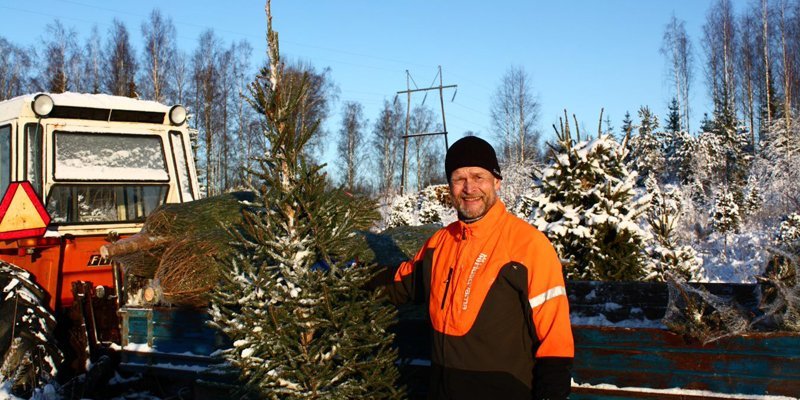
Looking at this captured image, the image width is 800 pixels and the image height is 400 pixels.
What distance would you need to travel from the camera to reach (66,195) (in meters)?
6.16

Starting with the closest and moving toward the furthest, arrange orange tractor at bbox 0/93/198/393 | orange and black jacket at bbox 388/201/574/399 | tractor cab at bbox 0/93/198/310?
orange and black jacket at bbox 388/201/574/399 < orange tractor at bbox 0/93/198/393 < tractor cab at bbox 0/93/198/310

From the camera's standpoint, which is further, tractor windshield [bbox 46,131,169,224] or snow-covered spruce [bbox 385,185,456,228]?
snow-covered spruce [bbox 385,185,456,228]

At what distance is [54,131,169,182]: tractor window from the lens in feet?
20.2

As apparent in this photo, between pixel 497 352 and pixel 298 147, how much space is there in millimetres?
1427

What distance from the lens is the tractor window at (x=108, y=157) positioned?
616 cm

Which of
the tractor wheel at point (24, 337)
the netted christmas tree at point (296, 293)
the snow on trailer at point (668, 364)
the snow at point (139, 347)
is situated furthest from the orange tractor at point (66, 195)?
the snow on trailer at point (668, 364)

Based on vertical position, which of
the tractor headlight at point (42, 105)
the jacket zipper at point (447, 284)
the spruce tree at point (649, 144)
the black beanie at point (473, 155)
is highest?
the spruce tree at point (649, 144)

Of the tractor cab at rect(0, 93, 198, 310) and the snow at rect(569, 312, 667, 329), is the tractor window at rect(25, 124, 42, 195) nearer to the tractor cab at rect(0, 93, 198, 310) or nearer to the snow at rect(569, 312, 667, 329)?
the tractor cab at rect(0, 93, 198, 310)

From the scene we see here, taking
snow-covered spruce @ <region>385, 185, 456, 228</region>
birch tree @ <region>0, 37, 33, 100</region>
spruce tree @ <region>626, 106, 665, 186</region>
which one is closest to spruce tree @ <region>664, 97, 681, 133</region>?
spruce tree @ <region>626, 106, 665, 186</region>

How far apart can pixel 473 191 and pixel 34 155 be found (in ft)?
15.7

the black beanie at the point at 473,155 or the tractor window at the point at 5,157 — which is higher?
the tractor window at the point at 5,157

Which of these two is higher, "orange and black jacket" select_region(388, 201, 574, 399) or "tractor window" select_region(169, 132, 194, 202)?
"tractor window" select_region(169, 132, 194, 202)

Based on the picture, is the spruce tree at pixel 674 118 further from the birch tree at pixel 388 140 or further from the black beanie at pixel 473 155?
the black beanie at pixel 473 155

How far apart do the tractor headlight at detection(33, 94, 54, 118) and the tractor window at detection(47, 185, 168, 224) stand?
0.67m
